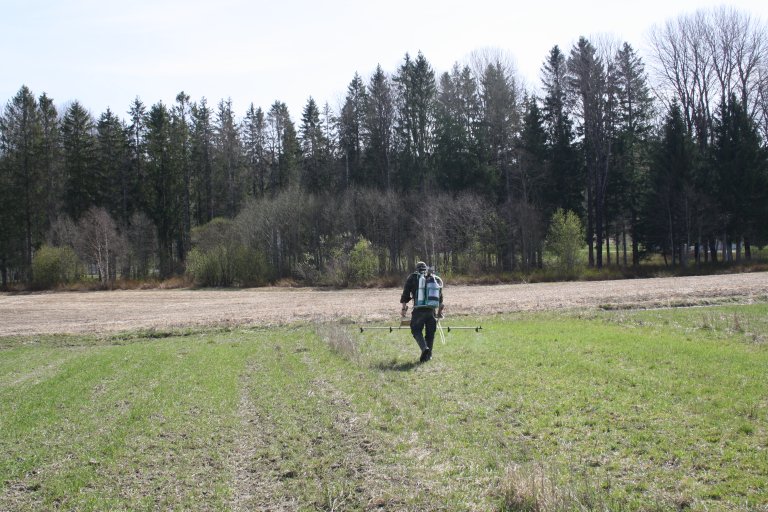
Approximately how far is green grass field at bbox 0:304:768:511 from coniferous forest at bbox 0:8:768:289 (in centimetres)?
3757

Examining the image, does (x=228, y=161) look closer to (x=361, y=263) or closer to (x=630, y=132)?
(x=361, y=263)

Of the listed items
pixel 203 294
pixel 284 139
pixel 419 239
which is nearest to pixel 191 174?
pixel 284 139

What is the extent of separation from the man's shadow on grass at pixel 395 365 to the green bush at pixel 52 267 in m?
55.1

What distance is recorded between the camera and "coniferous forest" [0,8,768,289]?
53562 mm

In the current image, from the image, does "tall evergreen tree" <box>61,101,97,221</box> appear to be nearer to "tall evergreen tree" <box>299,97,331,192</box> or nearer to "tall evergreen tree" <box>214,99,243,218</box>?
"tall evergreen tree" <box>214,99,243,218</box>

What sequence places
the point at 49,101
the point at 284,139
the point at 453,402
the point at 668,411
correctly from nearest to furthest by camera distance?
the point at 668,411 → the point at 453,402 → the point at 49,101 → the point at 284,139

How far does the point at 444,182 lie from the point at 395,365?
4825cm

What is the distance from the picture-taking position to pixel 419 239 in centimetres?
5453

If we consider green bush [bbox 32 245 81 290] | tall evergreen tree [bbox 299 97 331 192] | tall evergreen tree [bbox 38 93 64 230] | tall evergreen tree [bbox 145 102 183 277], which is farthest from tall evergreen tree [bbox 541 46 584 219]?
tall evergreen tree [bbox 38 93 64 230]

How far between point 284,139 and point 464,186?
26.2 metres

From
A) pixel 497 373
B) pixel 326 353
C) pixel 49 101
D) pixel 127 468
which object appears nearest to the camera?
pixel 127 468

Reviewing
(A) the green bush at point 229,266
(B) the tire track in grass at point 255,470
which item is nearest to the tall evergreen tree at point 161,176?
(A) the green bush at point 229,266

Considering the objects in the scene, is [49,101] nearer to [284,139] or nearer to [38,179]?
[38,179]

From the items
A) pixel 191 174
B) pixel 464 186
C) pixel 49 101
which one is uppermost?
pixel 49 101
